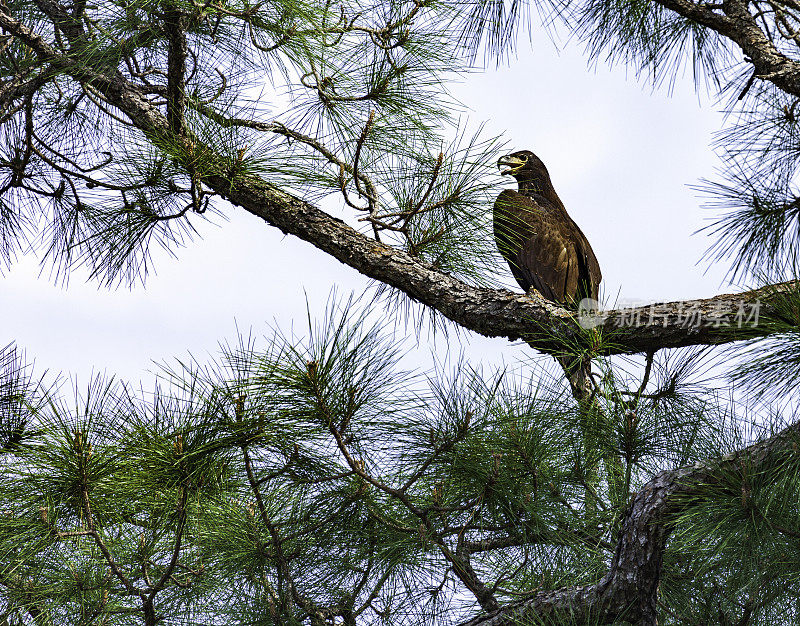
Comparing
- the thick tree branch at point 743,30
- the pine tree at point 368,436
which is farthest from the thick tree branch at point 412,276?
the thick tree branch at point 743,30

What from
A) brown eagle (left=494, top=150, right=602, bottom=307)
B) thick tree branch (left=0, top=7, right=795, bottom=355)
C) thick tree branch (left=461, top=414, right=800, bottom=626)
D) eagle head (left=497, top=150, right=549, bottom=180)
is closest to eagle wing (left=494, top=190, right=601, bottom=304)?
brown eagle (left=494, top=150, right=602, bottom=307)

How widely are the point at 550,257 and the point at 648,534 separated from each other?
1.23 m

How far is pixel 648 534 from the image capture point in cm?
116

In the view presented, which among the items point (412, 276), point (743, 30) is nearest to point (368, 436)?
point (412, 276)

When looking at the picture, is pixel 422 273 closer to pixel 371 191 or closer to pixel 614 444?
pixel 371 191

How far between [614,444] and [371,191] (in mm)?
717

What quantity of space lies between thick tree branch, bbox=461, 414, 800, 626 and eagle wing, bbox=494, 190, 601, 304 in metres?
1.09

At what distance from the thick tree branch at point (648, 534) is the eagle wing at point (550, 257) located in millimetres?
1092

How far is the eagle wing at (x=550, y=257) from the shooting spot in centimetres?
229

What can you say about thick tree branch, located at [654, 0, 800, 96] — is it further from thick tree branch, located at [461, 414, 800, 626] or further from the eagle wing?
thick tree branch, located at [461, 414, 800, 626]

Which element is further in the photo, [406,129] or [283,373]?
[406,129]

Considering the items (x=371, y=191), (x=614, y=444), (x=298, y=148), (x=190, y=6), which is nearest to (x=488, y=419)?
(x=614, y=444)

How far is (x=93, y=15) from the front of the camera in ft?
6.07

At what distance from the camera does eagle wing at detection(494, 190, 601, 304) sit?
2291 mm
